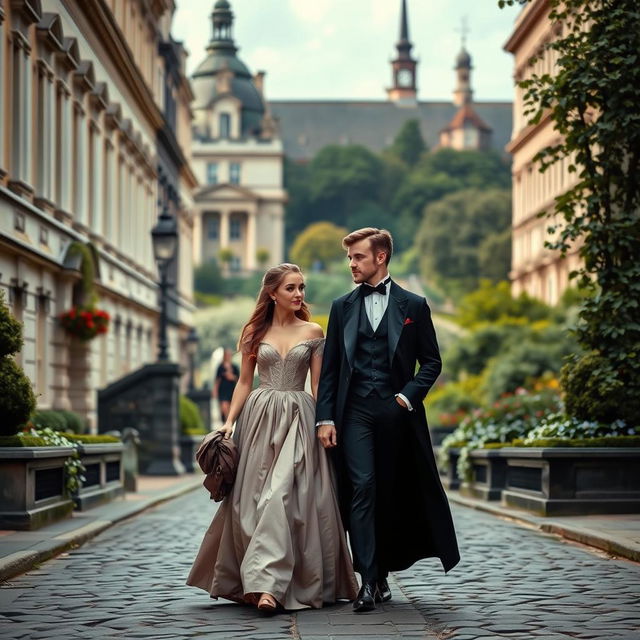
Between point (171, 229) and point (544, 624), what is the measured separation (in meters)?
19.7

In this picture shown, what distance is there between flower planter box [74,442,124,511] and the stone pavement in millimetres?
3410

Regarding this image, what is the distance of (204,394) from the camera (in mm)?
42750

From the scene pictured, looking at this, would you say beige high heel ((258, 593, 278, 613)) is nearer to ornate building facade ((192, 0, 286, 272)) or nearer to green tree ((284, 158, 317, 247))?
ornate building facade ((192, 0, 286, 272))

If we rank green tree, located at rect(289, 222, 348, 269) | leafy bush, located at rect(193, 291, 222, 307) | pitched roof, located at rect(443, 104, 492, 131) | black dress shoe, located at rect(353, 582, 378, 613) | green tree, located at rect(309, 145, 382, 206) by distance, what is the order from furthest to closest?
pitched roof, located at rect(443, 104, 492, 131) → green tree, located at rect(309, 145, 382, 206) → green tree, located at rect(289, 222, 348, 269) → leafy bush, located at rect(193, 291, 222, 307) → black dress shoe, located at rect(353, 582, 378, 613)

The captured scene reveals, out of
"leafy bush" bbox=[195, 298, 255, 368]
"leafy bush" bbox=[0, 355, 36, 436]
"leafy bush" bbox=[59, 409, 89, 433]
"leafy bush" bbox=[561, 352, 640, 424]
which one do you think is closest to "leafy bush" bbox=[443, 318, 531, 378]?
"leafy bush" bbox=[59, 409, 89, 433]

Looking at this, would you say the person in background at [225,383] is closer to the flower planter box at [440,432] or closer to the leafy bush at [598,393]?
the flower planter box at [440,432]

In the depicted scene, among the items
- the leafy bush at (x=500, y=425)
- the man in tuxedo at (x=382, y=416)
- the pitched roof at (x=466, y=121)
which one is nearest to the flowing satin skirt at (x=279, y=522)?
the man in tuxedo at (x=382, y=416)

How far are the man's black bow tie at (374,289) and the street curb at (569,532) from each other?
11.5 ft

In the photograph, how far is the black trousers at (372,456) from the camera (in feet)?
27.8

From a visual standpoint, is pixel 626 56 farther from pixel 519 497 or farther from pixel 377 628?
pixel 377 628

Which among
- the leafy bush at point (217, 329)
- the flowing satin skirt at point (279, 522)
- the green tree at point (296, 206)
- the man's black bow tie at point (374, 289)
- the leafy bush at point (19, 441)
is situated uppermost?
the green tree at point (296, 206)

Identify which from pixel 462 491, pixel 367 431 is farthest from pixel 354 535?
pixel 462 491

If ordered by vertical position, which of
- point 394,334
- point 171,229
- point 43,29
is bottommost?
point 394,334

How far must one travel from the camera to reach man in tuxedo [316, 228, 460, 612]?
28.0 ft
